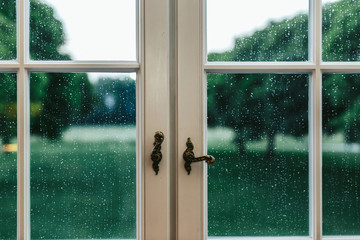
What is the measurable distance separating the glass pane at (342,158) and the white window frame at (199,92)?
40mm

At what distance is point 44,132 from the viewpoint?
3.51 ft

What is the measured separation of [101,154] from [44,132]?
0.19 metres

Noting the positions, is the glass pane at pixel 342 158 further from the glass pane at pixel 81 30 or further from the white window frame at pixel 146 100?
the glass pane at pixel 81 30

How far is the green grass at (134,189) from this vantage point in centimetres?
107

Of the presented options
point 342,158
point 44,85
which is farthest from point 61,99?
point 342,158

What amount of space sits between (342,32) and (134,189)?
32.3 inches

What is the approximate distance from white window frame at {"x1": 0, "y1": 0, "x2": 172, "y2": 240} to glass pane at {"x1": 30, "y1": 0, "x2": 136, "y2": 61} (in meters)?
0.03

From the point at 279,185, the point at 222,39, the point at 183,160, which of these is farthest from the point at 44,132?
the point at 279,185

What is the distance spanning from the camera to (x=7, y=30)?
3.48 ft

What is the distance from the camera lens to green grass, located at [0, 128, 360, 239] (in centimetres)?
107

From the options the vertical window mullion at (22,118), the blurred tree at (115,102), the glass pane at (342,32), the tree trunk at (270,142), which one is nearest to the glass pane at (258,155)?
the tree trunk at (270,142)

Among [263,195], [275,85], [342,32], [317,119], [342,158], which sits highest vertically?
[342,32]

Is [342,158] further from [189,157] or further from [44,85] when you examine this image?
[44,85]

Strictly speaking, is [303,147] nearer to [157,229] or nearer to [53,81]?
[157,229]
